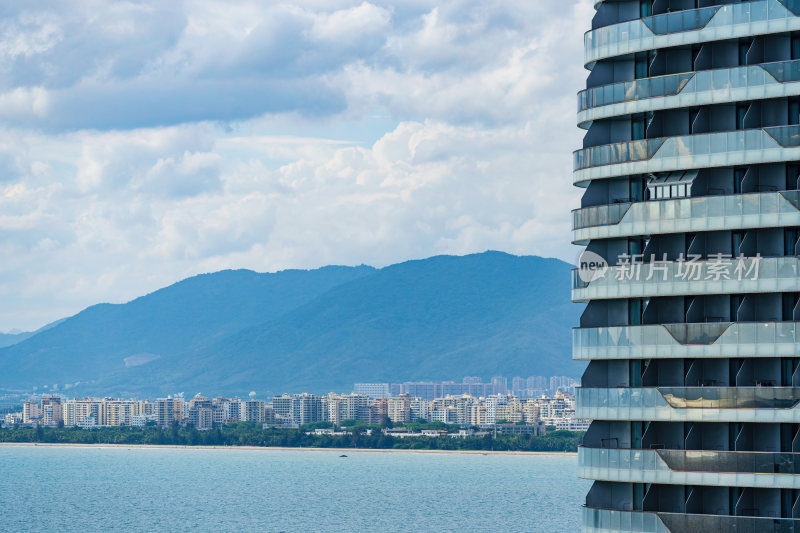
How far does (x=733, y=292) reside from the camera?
141 feet

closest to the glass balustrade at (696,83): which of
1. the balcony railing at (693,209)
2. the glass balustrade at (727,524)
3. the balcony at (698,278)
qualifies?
the balcony railing at (693,209)

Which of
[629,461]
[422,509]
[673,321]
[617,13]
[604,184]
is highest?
[617,13]

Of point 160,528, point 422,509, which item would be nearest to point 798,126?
point 160,528

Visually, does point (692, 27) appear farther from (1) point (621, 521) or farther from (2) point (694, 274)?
(1) point (621, 521)

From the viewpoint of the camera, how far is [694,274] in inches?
1722

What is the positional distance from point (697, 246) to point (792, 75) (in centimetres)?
618

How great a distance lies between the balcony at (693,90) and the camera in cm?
4306

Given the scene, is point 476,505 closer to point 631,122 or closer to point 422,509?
point 422,509

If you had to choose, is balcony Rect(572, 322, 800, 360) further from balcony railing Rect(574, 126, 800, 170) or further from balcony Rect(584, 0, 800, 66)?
balcony Rect(584, 0, 800, 66)

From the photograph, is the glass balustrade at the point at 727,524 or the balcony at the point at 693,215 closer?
the glass balustrade at the point at 727,524

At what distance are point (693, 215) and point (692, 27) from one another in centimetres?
625

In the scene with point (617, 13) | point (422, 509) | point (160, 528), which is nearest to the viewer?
point (617, 13)

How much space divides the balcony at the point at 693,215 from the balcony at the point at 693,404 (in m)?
5.16

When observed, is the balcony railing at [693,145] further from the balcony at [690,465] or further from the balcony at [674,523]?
the balcony at [674,523]
